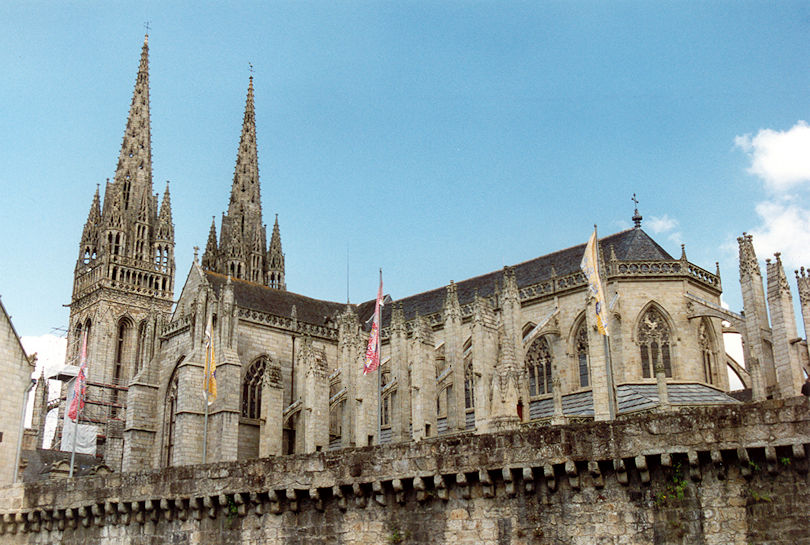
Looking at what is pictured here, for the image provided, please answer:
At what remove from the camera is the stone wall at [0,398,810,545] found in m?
11.2

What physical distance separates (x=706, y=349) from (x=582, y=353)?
15.8ft

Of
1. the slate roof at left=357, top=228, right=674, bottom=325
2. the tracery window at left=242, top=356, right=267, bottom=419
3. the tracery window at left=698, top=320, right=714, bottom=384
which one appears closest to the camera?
the tracery window at left=698, top=320, right=714, bottom=384

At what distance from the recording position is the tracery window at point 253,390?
37812mm

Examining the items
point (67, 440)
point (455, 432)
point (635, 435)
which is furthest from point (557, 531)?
point (67, 440)

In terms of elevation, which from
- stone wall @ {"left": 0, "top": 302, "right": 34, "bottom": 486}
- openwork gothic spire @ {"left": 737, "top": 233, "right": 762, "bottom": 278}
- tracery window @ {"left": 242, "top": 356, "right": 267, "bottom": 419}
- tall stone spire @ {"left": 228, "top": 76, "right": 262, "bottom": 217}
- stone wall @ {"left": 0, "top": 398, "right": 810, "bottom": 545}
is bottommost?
stone wall @ {"left": 0, "top": 398, "right": 810, "bottom": 545}

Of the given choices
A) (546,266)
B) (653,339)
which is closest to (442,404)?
(546,266)

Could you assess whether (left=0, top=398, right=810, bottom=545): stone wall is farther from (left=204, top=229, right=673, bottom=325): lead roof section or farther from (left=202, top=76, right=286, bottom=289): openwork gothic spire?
(left=202, top=76, right=286, bottom=289): openwork gothic spire

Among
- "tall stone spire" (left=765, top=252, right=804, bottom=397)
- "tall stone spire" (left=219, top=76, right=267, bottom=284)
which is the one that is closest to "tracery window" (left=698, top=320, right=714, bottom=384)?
"tall stone spire" (left=765, top=252, right=804, bottom=397)

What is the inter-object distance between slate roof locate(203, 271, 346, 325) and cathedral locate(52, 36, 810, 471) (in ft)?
0.41

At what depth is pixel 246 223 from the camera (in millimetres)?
59188

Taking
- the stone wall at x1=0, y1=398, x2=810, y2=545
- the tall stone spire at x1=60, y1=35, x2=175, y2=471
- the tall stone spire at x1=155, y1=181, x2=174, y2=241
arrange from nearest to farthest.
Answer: the stone wall at x1=0, y1=398, x2=810, y2=545
the tall stone spire at x1=60, y1=35, x2=175, y2=471
the tall stone spire at x1=155, y1=181, x2=174, y2=241

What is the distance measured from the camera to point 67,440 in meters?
48.3

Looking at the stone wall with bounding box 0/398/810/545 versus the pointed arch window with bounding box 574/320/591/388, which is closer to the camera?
the stone wall with bounding box 0/398/810/545

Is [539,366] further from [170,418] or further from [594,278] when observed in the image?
[170,418]
